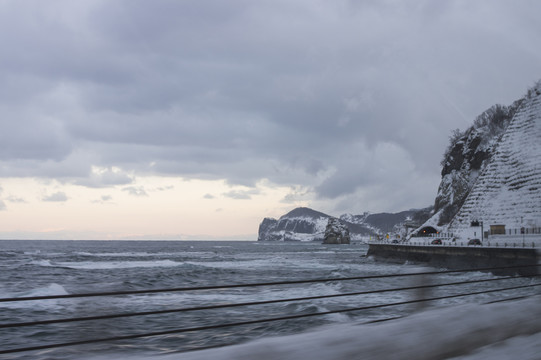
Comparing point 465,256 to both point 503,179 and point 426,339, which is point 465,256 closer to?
point 503,179

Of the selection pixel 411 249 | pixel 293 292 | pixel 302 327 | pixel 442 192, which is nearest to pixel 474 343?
pixel 302 327

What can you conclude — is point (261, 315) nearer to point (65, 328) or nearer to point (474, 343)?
point (65, 328)

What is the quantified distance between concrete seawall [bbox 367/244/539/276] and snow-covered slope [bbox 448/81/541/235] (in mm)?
10307

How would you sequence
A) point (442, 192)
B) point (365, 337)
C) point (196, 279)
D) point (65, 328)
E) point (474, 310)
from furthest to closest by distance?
point (442, 192) < point (196, 279) < point (65, 328) < point (474, 310) < point (365, 337)

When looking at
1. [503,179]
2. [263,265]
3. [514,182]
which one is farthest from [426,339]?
[503,179]

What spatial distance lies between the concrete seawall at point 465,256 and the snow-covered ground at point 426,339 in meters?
23.7

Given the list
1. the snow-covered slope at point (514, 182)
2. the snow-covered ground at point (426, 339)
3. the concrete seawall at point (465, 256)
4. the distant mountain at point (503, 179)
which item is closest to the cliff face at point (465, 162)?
the distant mountain at point (503, 179)

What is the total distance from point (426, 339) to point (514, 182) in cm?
7304

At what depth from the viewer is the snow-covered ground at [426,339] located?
3484 millimetres

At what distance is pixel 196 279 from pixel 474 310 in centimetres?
2696

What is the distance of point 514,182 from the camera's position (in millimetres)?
68438

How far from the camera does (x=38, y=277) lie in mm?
30922

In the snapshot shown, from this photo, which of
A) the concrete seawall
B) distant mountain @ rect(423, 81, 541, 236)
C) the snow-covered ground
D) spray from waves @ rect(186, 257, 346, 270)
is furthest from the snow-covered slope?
the snow-covered ground

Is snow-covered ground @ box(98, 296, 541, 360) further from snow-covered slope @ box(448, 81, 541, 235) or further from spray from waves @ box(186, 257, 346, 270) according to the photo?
snow-covered slope @ box(448, 81, 541, 235)
